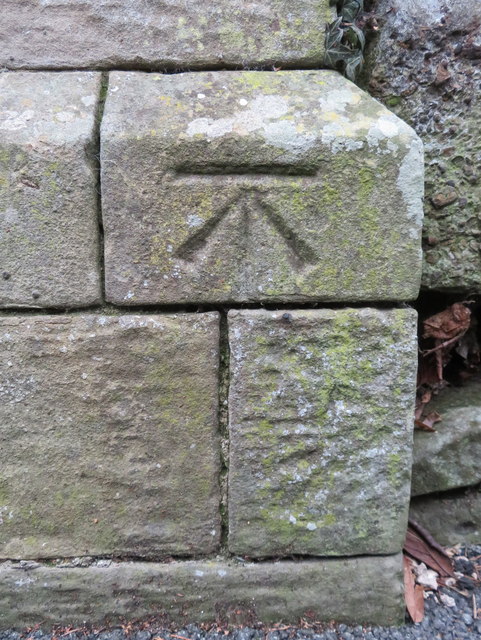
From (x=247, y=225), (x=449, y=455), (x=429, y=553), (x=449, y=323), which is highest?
(x=247, y=225)

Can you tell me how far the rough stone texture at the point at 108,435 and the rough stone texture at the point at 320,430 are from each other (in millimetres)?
92

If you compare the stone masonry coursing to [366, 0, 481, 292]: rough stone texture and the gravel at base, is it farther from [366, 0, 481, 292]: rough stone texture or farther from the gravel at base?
[366, 0, 481, 292]: rough stone texture

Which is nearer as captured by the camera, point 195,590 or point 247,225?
point 247,225

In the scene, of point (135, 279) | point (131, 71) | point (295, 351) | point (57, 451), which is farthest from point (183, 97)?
point (57, 451)

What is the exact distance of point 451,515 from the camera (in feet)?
5.45

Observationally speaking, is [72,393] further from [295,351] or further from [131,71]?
[131,71]

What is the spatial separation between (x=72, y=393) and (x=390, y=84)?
122 centimetres

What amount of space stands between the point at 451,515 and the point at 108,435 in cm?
118

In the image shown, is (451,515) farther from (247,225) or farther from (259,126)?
(259,126)

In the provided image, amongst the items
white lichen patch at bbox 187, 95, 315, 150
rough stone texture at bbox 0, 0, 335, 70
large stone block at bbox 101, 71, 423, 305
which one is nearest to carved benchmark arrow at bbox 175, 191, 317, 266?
large stone block at bbox 101, 71, 423, 305

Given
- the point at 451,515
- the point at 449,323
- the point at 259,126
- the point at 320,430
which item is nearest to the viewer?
the point at 259,126

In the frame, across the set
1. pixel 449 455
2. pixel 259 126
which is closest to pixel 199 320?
pixel 259 126

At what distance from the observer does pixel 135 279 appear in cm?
123

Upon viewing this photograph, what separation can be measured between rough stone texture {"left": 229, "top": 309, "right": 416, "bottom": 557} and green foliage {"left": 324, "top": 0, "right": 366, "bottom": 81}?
675mm
